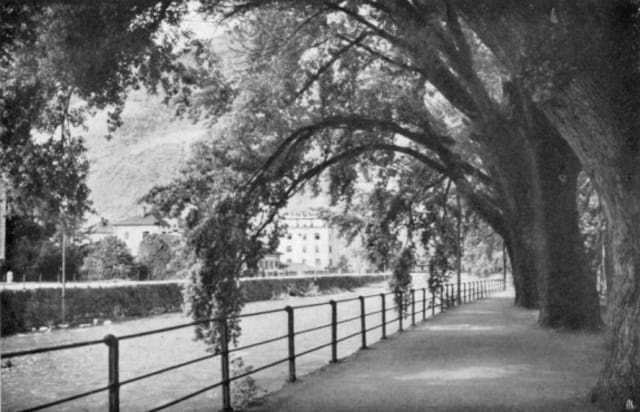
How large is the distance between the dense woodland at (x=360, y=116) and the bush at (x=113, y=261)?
6717 centimetres

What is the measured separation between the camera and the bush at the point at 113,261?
3703 inches

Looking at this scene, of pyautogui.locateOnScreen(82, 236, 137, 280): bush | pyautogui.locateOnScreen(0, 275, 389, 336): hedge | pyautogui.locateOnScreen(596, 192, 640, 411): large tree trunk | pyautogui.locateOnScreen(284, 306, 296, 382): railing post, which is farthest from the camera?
pyautogui.locateOnScreen(82, 236, 137, 280): bush

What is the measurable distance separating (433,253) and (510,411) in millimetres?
24201

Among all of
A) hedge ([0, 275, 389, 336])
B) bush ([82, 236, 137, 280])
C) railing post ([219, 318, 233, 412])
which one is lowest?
hedge ([0, 275, 389, 336])

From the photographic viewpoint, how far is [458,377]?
40.0 ft

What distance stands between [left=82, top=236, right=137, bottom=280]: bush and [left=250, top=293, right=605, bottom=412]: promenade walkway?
256 ft

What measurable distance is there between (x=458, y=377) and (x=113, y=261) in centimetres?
8605

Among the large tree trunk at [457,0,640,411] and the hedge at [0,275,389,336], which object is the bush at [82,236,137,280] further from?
the large tree trunk at [457,0,640,411]

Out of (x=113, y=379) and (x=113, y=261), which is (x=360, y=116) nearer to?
(x=113, y=379)

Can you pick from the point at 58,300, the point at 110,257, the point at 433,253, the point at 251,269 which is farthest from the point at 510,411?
the point at 110,257

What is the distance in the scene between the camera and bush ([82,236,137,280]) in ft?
309

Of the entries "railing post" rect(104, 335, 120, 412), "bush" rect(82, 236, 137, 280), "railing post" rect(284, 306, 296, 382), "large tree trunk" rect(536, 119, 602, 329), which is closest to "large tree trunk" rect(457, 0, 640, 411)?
"railing post" rect(284, 306, 296, 382)

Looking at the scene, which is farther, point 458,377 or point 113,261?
point 113,261

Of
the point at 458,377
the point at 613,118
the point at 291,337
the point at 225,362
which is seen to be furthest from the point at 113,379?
the point at 458,377
